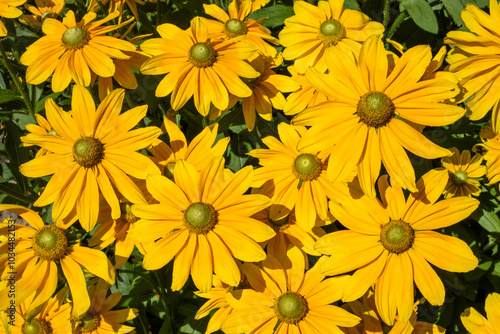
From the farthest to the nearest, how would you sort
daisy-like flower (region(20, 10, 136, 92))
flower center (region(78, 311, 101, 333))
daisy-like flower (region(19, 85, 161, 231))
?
flower center (region(78, 311, 101, 333)), daisy-like flower (region(20, 10, 136, 92)), daisy-like flower (region(19, 85, 161, 231))

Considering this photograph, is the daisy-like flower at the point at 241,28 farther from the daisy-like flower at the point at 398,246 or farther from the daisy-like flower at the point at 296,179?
the daisy-like flower at the point at 398,246

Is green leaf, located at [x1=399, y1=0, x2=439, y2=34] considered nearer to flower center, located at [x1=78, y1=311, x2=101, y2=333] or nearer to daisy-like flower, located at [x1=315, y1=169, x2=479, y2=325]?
daisy-like flower, located at [x1=315, y1=169, x2=479, y2=325]

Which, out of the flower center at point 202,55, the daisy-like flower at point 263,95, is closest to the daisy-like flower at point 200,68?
the flower center at point 202,55

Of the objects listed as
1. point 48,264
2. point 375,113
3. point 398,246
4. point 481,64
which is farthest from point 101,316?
point 481,64

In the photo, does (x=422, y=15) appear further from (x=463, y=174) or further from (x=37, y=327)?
(x=37, y=327)

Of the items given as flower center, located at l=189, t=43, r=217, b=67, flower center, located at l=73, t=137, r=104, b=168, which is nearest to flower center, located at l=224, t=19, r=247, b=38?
flower center, located at l=189, t=43, r=217, b=67

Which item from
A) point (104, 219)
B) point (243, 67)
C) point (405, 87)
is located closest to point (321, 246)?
point (405, 87)
